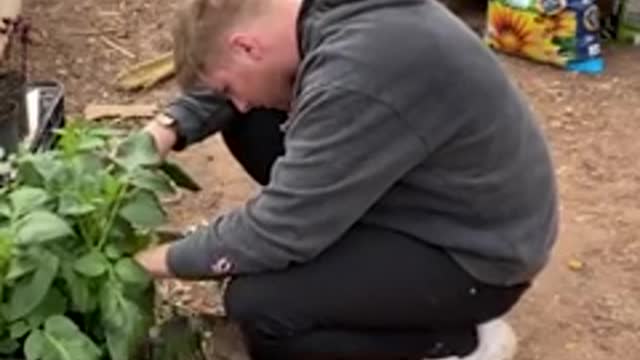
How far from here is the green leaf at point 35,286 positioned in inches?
82.9

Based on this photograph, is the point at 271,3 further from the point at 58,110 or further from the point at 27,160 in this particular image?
the point at 58,110

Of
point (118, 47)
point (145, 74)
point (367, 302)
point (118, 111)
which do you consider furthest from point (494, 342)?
point (118, 47)

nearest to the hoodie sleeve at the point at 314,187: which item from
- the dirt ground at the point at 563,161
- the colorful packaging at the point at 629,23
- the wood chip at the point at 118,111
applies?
the dirt ground at the point at 563,161

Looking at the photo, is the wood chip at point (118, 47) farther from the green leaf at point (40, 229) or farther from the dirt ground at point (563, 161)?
the green leaf at point (40, 229)

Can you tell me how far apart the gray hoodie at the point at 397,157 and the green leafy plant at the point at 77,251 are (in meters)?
0.09

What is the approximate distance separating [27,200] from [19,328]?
183mm

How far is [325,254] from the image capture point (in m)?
2.29

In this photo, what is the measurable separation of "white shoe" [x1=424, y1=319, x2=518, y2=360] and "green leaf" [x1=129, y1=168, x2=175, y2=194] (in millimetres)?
558

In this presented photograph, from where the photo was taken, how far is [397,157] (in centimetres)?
212

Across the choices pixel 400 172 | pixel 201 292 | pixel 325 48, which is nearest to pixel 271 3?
pixel 325 48

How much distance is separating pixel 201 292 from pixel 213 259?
65cm

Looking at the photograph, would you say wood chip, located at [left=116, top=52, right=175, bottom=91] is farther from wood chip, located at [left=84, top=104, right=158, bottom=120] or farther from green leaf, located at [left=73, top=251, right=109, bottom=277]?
green leaf, located at [left=73, top=251, right=109, bottom=277]

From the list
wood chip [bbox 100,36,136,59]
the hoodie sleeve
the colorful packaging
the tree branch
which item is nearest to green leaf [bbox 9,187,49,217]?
the hoodie sleeve

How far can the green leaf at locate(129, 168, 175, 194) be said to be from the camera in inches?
88.4
